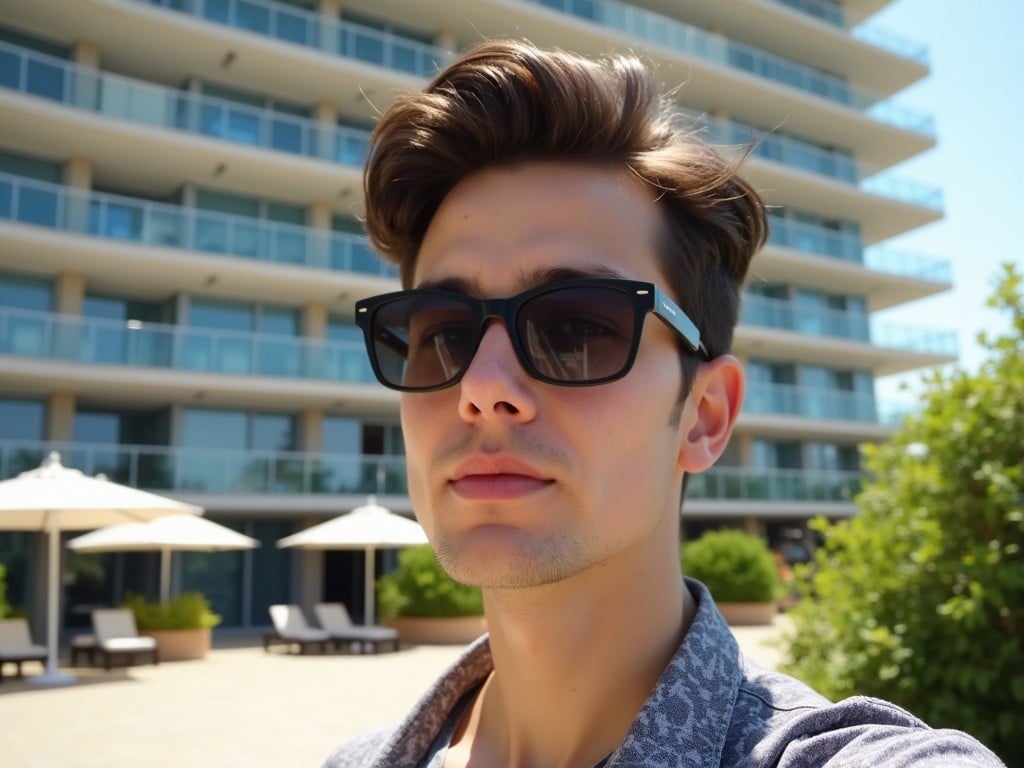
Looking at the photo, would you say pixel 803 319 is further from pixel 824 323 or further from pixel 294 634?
pixel 294 634

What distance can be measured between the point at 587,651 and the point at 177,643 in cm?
1798

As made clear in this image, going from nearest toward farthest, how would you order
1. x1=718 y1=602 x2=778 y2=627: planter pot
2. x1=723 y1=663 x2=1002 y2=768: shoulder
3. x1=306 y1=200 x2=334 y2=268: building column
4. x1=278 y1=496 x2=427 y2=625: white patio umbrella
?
x1=723 y1=663 x2=1002 y2=768: shoulder
x1=278 y1=496 x2=427 y2=625: white patio umbrella
x1=718 y1=602 x2=778 y2=627: planter pot
x1=306 y1=200 x2=334 y2=268: building column

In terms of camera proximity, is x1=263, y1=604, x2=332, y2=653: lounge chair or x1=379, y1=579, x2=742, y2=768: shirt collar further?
x1=263, y1=604, x2=332, y2=653: lounge chair

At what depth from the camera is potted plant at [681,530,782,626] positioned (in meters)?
22.5

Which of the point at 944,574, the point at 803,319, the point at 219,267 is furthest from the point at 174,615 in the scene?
the point at 803,319

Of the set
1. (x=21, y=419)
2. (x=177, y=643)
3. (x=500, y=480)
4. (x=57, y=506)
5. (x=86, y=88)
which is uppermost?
(x=86, y=88)

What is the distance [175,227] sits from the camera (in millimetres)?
24062

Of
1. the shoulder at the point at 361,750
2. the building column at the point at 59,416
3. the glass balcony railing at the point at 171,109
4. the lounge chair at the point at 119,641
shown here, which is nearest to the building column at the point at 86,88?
the glass balcony railing at the point at 171,109

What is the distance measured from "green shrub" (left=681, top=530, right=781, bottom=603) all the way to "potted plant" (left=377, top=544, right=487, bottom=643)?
570 cm

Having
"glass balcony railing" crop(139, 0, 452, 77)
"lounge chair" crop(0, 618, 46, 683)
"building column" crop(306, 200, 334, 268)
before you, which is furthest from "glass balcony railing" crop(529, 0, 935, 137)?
"lounge chair" crop(0, 618, 46, 683)

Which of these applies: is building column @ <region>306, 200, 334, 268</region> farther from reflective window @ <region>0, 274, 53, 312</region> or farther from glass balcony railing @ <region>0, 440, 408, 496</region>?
reflective window @ <region>0, 274, 53, 312</region>

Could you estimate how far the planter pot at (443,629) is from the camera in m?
20.6

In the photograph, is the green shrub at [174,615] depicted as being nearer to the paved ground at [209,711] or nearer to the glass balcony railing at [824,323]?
the paved ground at [209,711]

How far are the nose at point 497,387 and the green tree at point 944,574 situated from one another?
3303 millimetres
